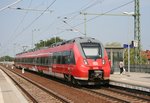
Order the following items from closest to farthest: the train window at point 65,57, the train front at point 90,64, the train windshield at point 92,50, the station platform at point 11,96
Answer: the station platform at point 11,96 → the train front at point 90,64 → the train windshield at point 92,50 → the train window at point 65,57

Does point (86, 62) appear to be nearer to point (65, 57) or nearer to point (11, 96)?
point (65, 57)

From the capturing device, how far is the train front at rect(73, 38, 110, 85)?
22.4 m

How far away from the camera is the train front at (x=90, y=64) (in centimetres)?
2236

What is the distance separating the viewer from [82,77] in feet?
72.9

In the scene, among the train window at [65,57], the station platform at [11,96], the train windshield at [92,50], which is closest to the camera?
the station platform at [11,96]

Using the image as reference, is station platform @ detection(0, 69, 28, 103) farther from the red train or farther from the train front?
the train front

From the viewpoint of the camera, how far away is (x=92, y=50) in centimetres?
2338

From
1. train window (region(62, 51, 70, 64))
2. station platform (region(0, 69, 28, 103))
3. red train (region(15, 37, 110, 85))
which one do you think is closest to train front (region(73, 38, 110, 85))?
red train (region(15, 37, 110, 85))

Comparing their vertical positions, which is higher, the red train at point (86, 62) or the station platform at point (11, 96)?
the red train at point (86, 62)

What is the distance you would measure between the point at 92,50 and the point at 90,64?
3.98ft

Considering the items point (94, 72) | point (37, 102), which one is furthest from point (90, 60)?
point (37, 102)

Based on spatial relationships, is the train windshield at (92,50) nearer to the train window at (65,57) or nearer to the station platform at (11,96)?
the train window at (65,57)

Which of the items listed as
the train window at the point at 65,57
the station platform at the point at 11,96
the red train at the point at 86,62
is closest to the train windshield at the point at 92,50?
the red train at the point at 86,62

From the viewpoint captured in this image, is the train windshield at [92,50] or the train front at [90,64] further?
the train windshield at [92,50]
